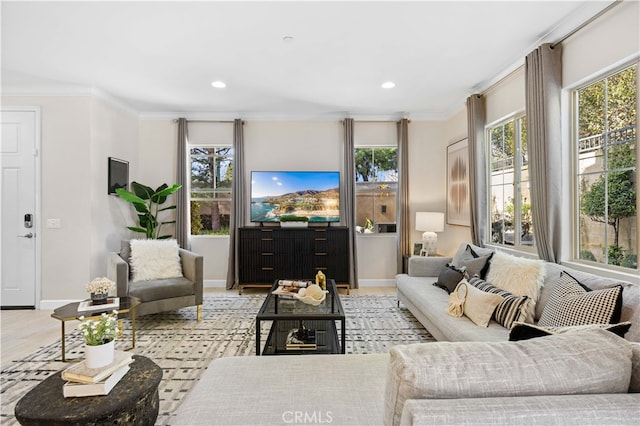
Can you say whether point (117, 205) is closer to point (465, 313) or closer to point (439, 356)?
point (465, 313)

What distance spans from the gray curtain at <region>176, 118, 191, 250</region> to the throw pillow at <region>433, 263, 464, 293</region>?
3.70 meters

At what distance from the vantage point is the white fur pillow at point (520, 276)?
91.0 inches

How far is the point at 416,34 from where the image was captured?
2766mm

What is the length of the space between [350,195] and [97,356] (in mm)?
3897

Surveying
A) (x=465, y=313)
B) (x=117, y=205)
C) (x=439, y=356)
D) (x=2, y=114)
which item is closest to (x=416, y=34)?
(x=465, y=313)

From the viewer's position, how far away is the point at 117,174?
14.8 feet

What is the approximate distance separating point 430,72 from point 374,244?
2.65 m

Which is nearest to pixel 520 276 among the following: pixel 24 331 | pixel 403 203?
pixel 403 203

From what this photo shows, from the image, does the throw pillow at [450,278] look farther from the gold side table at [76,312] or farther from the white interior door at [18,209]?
the white interior door at [18,209]

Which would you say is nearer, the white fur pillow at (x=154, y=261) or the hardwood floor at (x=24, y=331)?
the hardwood floor at (x=24, y=331)

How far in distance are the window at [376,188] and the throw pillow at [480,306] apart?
276cm

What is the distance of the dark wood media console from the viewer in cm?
470

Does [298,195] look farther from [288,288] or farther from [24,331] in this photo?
[24,331]

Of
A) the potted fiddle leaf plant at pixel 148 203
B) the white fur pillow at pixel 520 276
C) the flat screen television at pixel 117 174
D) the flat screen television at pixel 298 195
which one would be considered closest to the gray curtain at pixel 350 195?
the flat screen television at pixel 298 195
